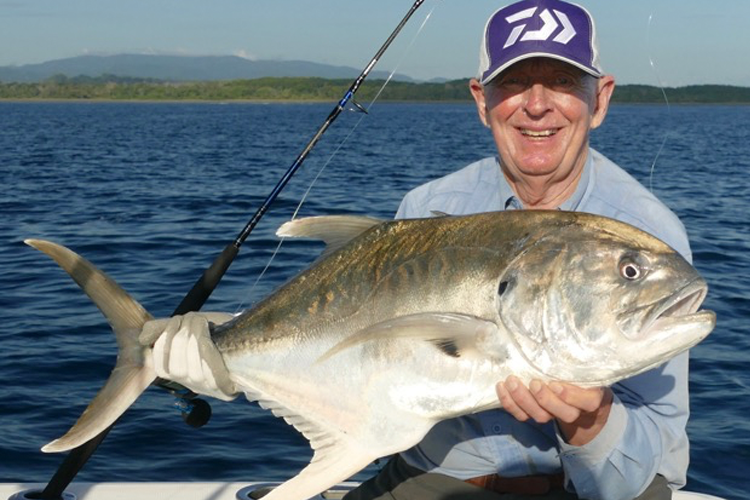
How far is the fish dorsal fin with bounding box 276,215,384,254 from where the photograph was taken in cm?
343

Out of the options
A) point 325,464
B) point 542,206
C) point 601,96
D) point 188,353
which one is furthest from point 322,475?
point 601,96

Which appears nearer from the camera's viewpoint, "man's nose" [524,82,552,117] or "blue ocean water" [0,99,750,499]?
"man's nose" [524,82,552,117]

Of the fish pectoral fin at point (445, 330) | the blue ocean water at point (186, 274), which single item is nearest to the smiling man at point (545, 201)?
the fish pectoral fin at point (445, 330)

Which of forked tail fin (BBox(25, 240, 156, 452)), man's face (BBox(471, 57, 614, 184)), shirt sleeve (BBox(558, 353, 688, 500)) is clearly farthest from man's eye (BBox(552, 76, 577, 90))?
forked tail fin (BBox(25, 240, 156, 452))

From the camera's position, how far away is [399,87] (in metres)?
182

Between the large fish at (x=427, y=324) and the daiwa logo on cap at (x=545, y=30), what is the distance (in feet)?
2.69

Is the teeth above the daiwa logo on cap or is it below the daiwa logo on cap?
below

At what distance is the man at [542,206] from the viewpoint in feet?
11.7

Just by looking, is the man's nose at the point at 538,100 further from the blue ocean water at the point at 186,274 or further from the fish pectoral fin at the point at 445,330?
the blue ocean water at the point at 186,274

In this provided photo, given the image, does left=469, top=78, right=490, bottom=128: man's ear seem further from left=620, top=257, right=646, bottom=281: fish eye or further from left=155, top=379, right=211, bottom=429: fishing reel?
left=155, top=379, right=211, bottom=429: fishing reel

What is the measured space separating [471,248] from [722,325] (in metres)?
8.47

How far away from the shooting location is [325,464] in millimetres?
3283

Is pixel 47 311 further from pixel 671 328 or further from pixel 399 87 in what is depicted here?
pixel 399 87

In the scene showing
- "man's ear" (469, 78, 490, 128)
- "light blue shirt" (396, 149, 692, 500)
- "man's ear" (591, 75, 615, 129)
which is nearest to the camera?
"light blue shirt" (396, 149, 692, 500)
